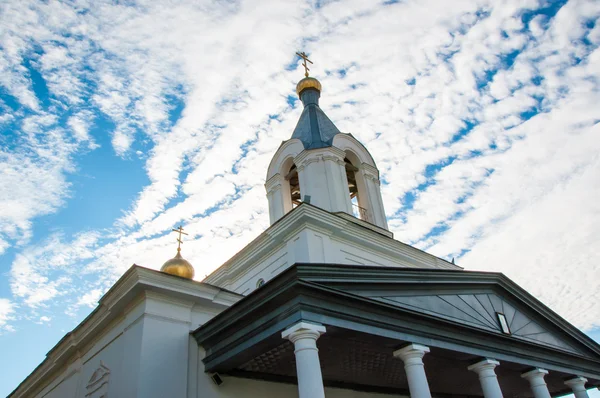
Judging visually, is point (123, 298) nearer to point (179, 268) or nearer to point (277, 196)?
point (179, 268)

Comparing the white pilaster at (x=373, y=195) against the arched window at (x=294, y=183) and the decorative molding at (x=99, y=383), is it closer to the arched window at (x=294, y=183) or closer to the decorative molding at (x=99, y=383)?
the arched window at (x=294, y=183)

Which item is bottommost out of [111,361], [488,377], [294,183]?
[488,377]

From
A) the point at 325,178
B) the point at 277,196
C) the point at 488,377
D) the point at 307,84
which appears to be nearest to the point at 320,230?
the point at 325,178

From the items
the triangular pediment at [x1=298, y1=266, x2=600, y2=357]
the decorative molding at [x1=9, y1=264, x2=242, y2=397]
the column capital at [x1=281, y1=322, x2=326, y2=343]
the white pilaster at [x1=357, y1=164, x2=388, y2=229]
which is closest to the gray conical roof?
the white pilaster at [x1=357, y1=164, x2=388, y2=229]

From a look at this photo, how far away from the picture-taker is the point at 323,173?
15.4 metres

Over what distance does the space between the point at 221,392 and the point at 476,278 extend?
19.2ft

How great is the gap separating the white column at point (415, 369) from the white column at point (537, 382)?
3955mm

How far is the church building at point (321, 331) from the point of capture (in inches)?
319

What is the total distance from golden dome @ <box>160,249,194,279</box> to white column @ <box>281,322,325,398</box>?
21.1 feet

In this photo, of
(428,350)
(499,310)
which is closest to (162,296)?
(428,350)

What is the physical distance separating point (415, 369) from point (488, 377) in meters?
2.35

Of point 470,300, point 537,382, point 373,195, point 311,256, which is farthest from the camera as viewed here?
point 373,195

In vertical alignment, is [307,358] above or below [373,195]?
below

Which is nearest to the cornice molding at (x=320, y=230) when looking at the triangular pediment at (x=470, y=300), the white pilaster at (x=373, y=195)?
the white pilaster at (x=373, y=195)
